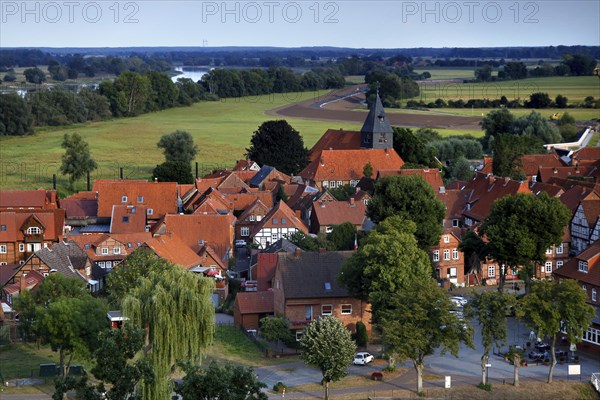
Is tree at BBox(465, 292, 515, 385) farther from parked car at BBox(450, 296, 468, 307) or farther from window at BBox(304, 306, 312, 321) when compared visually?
parked car at BBox(450, 296, 468, 307)

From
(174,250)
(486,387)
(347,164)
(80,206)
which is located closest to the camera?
(486,387)

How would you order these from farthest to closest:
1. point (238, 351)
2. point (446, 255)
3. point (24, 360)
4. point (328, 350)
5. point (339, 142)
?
1. point (339, 142)
2. point (446, 255)
3. point (238, 351)
4. point (24, 360)
5. point (328, 350)

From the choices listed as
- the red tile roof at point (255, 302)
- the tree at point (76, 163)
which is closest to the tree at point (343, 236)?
the red tile roof at point (255, 302)

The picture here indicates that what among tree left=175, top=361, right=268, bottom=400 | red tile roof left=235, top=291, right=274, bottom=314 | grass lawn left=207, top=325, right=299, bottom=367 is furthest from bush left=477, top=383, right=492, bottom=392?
red tile roof left=235, top=291, right=274, bottom=314

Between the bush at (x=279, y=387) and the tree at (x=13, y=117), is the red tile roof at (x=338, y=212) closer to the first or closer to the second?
the bush at (x=279, y=387)

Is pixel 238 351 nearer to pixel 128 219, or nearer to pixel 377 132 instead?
pixel 128 219

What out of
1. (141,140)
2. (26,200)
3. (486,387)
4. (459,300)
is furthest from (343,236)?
(141,140)
